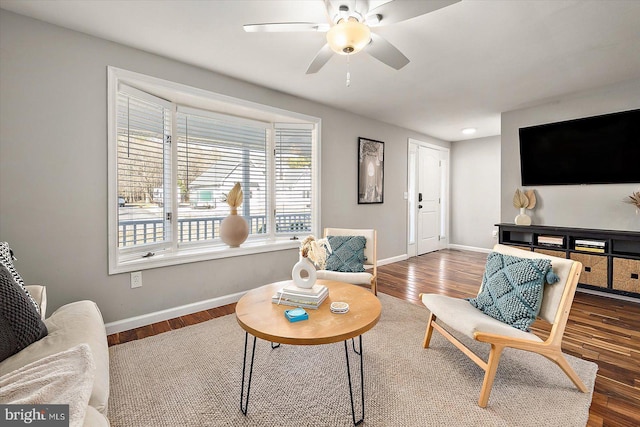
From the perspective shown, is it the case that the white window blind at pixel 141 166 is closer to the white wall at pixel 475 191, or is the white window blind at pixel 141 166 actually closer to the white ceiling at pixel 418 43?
the white ceiling at pixel 418 43

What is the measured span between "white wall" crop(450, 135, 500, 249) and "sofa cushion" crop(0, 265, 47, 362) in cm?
643

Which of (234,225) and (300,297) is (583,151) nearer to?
(300,297)

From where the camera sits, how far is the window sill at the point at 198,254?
2.44m

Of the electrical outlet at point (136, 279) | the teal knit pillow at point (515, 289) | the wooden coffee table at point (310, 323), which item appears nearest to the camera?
the wooden coffee table at point (310, 323)

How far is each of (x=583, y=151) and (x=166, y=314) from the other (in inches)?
195

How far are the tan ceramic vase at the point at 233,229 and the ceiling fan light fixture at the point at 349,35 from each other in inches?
79.7

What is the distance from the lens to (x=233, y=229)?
3062 mm

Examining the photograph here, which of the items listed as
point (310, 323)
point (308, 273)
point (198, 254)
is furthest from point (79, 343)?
point (198, 254)

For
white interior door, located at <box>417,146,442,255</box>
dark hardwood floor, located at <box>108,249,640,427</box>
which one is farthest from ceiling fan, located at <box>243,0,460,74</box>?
white interior door, located at <box>417,146,442,255</box>

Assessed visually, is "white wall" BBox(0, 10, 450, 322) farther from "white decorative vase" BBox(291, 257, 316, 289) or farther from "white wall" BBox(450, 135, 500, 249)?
"white wall" BBox(450, 135, 500, 249)

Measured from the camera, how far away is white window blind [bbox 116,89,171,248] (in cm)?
245

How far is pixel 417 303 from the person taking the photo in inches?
121

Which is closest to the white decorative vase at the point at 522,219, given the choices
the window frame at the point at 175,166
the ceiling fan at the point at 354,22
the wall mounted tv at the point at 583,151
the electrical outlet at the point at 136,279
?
the wall mounted tv at the point at 583,151

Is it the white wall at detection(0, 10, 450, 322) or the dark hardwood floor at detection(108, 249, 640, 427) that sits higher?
the white wall at detection(0, 10, 450, 322)
